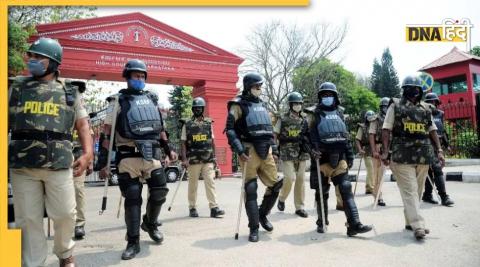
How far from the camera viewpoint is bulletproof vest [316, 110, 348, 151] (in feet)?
16.5

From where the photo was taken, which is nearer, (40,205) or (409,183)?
(40,205)

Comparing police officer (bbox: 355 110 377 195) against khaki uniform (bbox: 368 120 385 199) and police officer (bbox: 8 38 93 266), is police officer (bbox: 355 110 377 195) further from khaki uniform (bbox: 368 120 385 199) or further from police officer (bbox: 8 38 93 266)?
police officer (bbox: 8 38 93 266)

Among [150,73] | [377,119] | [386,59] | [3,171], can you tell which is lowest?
[3,171]

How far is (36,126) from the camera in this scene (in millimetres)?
3102

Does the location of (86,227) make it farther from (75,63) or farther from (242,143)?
(75,63)

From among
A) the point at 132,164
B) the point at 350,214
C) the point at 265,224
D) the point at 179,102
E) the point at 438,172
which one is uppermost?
the point at 179,102

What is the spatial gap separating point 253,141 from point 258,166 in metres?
0.33

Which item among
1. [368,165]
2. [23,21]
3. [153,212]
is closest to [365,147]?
[368,165]

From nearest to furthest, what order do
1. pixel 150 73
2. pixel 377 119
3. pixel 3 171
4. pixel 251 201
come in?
pixel 3 171 < pixel 251 201 < pixel 377 119 < pixel 150 73

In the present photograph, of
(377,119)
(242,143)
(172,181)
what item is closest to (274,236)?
(242,143)

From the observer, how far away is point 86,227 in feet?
19.3

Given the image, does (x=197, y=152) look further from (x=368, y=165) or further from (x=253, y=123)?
(x=368, y=165)

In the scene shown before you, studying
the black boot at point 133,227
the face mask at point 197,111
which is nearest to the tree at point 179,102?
the face mask at point 197,111

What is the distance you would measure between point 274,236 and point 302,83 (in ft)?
86.9
